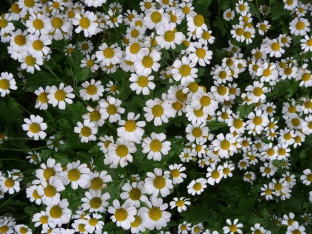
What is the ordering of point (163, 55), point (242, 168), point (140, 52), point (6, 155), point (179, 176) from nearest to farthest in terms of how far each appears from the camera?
point (140, 52) < point (163, 55) < point (179, 176) < point (6, 155) < point (242, 168)

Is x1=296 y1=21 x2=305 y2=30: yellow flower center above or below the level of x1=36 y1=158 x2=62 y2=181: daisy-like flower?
above

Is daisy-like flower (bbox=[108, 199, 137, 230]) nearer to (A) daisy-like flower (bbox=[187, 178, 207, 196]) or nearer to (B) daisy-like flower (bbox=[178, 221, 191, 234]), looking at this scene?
(A) daisy-like flower (bbox=[187, 178, 207, 196])

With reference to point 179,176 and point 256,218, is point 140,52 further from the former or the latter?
point 256,218

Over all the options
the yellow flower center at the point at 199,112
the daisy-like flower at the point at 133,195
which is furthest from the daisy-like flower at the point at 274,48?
the daisy-like flower at the point at 133,195

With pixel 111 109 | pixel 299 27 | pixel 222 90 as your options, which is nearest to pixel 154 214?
pixel 111 109

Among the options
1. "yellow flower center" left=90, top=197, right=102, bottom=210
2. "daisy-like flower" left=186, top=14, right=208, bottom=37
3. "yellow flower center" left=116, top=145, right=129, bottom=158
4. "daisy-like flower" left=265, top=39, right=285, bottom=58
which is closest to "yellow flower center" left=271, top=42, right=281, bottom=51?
"daisy-like flower" left=265, top=39, right=285, bottom=58

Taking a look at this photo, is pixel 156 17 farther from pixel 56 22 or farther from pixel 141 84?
pixel 56 22

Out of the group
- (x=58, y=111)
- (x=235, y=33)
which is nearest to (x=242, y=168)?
(x=235, y=33)
